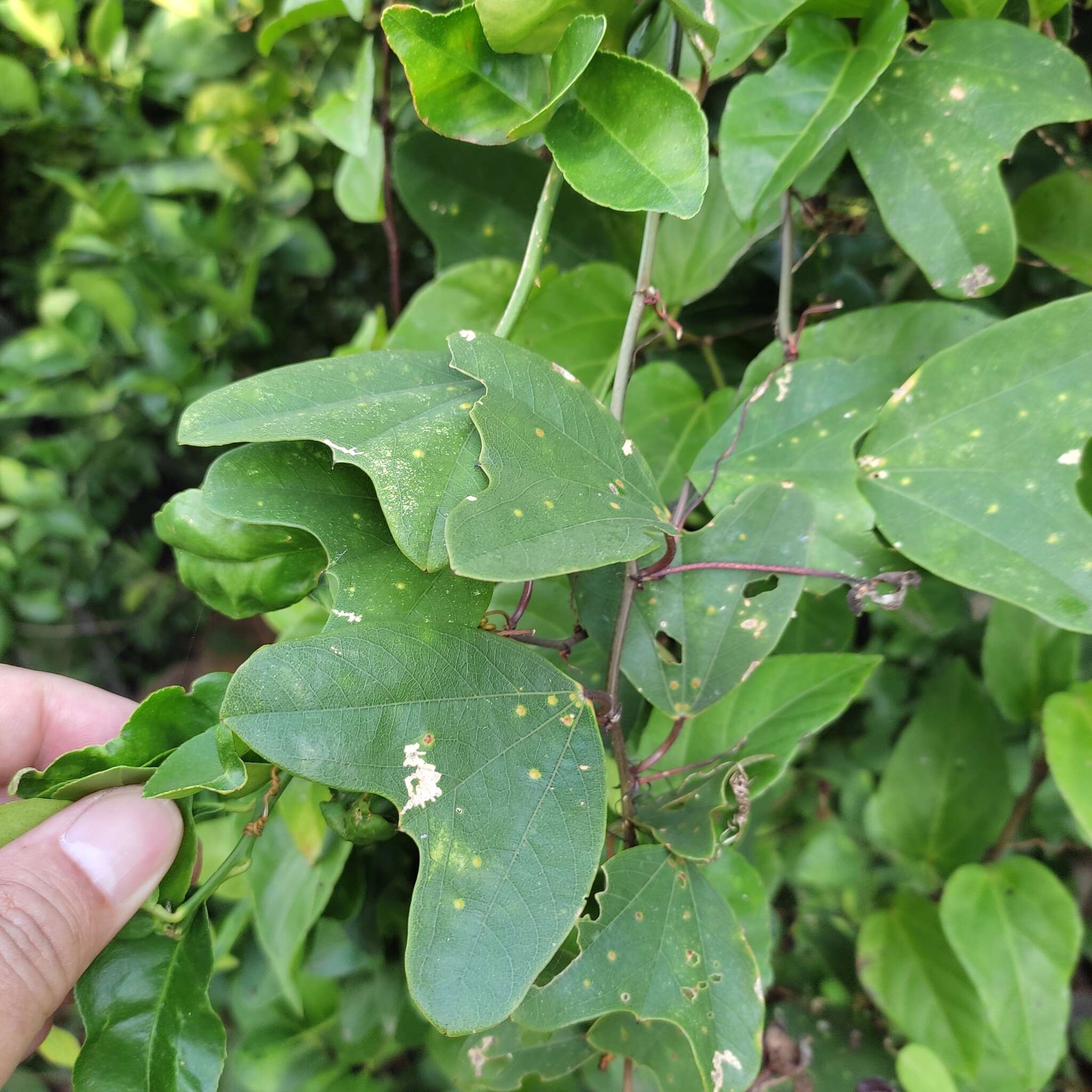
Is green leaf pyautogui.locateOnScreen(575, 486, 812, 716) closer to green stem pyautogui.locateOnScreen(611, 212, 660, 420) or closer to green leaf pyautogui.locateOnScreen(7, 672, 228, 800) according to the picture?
green stem pyautogui.locateOnScreen(611, 212, 660, 420)

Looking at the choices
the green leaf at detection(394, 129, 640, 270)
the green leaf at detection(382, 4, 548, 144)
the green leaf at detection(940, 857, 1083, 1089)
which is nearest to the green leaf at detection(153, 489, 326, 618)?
the green leaf at detection(382, 4, 548, 144)

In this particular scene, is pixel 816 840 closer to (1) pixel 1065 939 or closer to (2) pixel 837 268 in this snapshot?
(1) pixel 1065 939

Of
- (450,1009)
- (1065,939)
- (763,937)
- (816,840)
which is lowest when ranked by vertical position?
(816,840)

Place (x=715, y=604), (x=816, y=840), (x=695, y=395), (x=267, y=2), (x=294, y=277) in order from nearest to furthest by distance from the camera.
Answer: (x=715, y=604), (x=695, y=395), (x=267, y=2), (x=816, y=840), (x=294, y=277)

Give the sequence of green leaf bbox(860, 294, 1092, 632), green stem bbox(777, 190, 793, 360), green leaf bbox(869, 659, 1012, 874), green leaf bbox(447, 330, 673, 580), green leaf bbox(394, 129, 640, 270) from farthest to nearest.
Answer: green leaf bbox(869, 659, 1012, 874), green leaf bbox(394, 129, 640, 270), green stem bbox(777, 190, 793, 360), green leaf bbox(860, 294, 1092, 632), green leaf bbox(447, 330, 673, 580)

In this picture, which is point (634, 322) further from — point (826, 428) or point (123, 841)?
point (123, 841)

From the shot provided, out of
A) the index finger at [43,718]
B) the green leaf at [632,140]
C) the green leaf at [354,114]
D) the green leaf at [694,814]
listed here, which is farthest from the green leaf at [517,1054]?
the green leaf at [354,114]

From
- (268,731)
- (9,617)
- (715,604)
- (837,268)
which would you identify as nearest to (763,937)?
(715,604)

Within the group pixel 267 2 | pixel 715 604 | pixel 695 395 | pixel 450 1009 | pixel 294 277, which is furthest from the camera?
pixel 294 277
